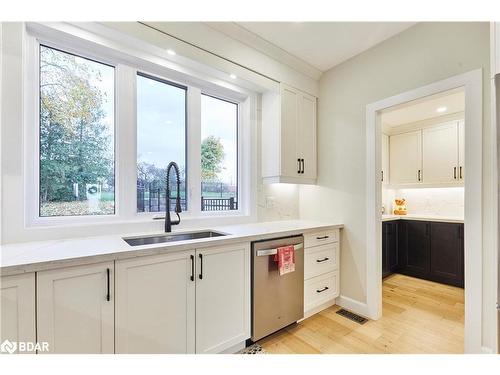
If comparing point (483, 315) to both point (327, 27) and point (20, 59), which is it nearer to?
point (327, 27)

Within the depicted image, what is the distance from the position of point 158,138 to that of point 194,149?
349mm

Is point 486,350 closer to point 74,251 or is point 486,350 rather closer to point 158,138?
point 74,251

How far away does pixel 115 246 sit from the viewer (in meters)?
1.42

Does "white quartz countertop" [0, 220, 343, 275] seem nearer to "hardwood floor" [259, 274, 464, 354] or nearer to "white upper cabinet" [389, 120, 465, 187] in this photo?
"hardwood floor" [259, 274, 464, 354]

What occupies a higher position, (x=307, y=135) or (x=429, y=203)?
(x=307, y=135)

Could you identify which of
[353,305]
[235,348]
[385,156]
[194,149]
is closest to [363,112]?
[194,149]

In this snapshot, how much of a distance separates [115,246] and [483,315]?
261cm

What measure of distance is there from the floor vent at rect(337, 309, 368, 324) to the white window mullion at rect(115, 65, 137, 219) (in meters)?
2.32

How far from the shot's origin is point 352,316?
2.37 m

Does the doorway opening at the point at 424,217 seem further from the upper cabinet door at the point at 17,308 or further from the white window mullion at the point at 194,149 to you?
the upper cabinet door at the point at 17,308

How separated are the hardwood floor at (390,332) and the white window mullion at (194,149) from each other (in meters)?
1.41

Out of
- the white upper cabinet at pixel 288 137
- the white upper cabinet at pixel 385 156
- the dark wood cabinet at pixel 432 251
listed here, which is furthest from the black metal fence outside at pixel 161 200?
the white upper cabinet at pixel 385 156

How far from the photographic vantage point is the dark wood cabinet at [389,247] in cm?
333
